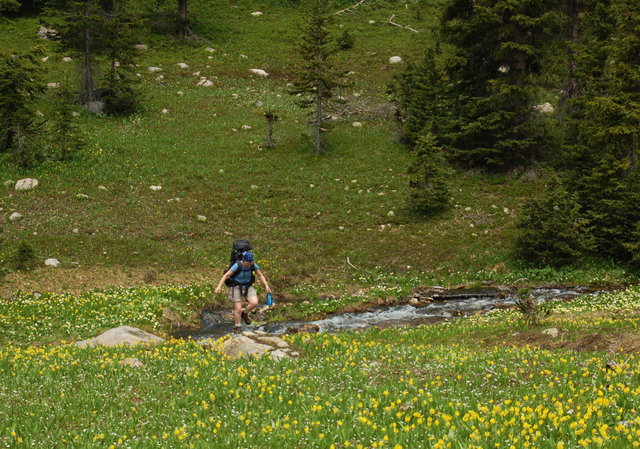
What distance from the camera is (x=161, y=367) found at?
9859 mm

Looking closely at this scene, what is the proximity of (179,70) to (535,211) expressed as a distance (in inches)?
1466

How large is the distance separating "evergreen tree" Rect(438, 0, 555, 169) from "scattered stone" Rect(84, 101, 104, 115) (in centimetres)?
2435

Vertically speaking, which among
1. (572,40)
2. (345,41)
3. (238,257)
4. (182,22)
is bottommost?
(238,257)

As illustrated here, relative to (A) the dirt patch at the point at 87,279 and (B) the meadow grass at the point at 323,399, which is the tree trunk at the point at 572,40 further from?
(B) the meadow grass at the point at 323,399

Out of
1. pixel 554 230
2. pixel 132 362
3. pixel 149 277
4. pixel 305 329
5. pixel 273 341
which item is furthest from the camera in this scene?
pixel 554 230

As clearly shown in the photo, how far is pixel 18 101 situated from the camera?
28.7m

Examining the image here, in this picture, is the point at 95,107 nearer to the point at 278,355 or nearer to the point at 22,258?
the point at 22,258

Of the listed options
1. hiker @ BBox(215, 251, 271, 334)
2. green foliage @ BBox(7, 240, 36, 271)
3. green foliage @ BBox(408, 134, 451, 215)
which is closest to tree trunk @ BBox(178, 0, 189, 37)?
green foliage @ BBox(408, 134, 451, 215)

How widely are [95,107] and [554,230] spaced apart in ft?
105

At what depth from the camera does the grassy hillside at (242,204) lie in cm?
2347

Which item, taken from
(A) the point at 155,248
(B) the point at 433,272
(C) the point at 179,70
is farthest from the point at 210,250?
(C) the point at 179,70

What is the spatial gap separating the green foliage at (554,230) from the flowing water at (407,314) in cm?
208

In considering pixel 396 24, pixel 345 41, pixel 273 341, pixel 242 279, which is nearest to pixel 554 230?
pixel 242 279

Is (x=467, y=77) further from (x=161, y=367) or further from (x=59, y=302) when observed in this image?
(x=161, y=367)
